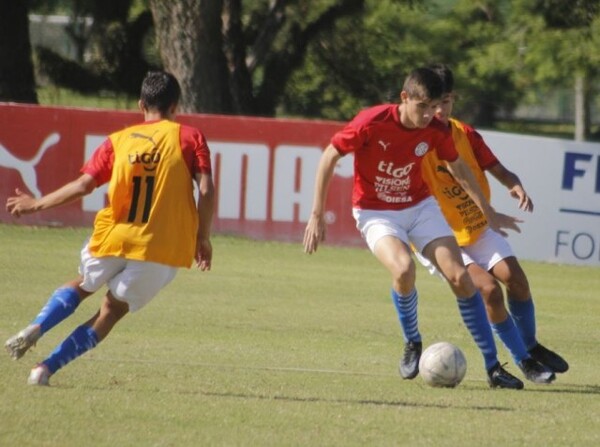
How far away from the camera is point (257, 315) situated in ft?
38.0

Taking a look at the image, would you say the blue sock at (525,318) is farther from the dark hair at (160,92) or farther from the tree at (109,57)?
the tree at (109,57)

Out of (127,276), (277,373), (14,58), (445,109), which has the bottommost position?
(14,58)

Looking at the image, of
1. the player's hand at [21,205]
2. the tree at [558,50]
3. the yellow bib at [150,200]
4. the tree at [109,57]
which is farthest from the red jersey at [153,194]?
the tree at [109,57]

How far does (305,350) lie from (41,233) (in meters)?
7.80

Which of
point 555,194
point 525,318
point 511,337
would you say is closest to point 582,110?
point 555,194

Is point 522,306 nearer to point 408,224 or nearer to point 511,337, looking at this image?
point 511,337

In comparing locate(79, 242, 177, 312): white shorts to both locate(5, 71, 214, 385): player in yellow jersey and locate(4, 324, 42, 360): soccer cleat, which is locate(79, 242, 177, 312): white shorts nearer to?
locate(5, 71, 214, 385): player in yellow jersey

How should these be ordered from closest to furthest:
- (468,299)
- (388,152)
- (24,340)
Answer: (24,340), (388,152), (468,299)

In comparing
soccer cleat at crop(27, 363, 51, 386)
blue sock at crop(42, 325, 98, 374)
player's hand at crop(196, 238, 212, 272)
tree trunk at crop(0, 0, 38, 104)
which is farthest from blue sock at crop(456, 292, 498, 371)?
tree trunk at crop(0, 0, 38, 104)

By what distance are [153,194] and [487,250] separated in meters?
2.31

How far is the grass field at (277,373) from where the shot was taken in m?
6.53

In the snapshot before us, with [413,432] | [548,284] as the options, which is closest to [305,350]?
[413,432]

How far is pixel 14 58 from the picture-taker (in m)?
24.3

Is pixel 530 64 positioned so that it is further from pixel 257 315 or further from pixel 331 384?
pixel 331 384
